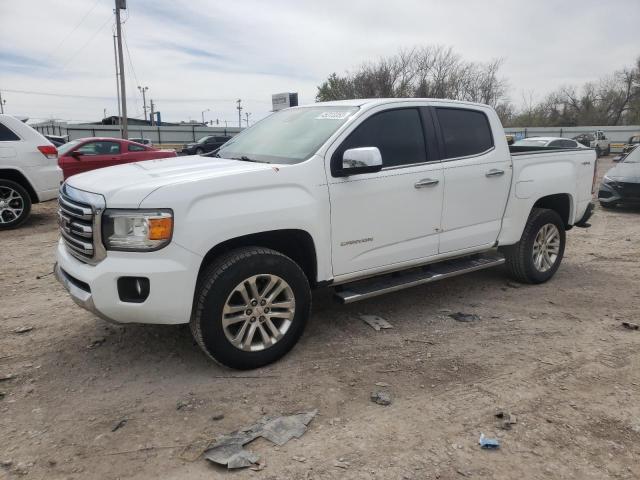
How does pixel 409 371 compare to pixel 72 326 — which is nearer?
pixel 409 371

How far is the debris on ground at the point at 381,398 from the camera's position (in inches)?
126

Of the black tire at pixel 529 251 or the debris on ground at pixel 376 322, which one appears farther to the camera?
the black tire at pixel 529 251

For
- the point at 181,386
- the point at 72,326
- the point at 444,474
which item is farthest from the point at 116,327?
the point at 444,474

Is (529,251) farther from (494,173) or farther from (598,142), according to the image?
(598,142)

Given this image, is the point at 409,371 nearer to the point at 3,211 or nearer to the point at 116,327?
the point at 116,327

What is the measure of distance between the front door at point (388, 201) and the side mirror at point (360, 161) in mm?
91

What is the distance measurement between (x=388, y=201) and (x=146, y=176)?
5.97 ft

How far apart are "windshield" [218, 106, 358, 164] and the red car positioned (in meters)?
7.57

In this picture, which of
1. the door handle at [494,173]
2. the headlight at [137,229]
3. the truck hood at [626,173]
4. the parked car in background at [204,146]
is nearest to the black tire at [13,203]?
the headlight at [137,229]

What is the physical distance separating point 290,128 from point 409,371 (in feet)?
7.23

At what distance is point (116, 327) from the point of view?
170 inches

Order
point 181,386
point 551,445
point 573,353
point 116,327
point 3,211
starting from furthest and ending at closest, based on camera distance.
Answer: point 3,211 → point 116,327 → point 573,353 → point 181,386 → point 551,445

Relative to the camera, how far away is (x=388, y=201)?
4.05m

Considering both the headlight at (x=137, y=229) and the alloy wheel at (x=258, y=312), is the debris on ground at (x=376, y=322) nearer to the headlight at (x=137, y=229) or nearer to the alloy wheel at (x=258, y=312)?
the alloy wheel at (x=258, y=312)
